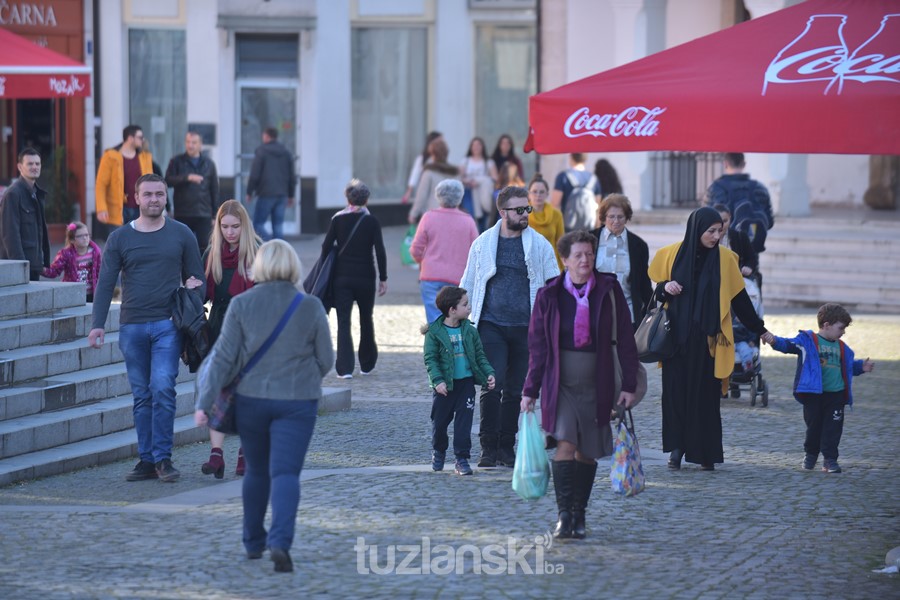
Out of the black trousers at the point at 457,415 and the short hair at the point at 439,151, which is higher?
the short hair at the point at 439,151

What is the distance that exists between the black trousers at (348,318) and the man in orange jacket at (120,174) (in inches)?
199

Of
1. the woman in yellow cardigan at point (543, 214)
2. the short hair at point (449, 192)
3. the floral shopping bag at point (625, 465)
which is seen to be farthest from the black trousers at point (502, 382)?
the woman in yellow cardigan at point (543, 214)

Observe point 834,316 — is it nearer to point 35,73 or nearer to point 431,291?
point 431,291

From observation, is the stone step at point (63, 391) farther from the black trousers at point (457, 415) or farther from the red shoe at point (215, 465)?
the black trousers at point (457, 415)

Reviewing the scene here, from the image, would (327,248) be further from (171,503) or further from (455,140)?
(455,140)

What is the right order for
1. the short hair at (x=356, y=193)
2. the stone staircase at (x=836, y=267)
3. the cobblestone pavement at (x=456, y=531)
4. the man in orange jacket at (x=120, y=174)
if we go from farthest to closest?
1. the stone staircase at (x=836, y=267)
2. the man in orange jacket at (x=120, y=174)
3. the short hair at (x=356, y=193)
4. the cobblestone pavement at (x=456, y=531)

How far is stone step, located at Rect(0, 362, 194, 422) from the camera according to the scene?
34.3 ft

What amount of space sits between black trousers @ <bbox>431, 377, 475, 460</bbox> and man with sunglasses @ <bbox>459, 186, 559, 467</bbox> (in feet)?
0.80

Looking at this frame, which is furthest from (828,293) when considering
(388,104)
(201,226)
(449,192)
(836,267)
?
(388,104)

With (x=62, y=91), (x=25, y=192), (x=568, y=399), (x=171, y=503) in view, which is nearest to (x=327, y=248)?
(x=25, y=192)

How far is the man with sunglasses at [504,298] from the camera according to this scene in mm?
10078

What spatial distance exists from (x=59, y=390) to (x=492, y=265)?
3098mm

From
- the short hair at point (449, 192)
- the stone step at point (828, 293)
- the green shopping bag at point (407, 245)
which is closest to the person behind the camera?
the short hair at point (449, 192)

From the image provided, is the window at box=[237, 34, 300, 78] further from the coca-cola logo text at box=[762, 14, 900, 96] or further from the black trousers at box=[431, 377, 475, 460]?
the coca-cola logo text at box=[762, 14, 900, 96]
